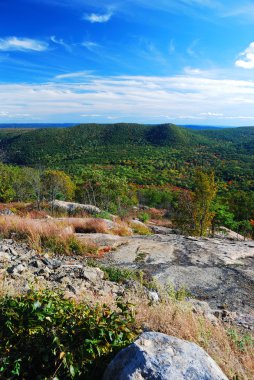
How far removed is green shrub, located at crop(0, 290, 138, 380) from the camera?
2746 mm

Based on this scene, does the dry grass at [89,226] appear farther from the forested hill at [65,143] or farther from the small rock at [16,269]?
the forested hill at [65,143]

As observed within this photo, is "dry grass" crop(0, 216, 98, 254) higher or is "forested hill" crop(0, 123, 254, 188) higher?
"dry grass" crop(0, 216, 98, 254)

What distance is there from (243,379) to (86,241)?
6.16 meters

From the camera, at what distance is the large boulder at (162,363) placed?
245cm

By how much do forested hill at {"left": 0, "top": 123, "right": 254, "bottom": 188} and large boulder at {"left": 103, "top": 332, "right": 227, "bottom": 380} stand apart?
93319mm

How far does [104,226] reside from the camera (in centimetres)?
1052

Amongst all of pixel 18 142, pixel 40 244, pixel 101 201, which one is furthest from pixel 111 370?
pixel 18 142

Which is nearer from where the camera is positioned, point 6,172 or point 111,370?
point 111,370

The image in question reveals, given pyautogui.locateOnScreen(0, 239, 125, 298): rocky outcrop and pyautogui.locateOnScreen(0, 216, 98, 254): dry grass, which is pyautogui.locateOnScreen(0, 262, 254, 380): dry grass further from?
pyautogui.locateOnScreen(0, 216, 98, 254): dry grass

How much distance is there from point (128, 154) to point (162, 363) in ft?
515

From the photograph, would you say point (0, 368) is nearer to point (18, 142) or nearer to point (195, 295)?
point (195, 295)

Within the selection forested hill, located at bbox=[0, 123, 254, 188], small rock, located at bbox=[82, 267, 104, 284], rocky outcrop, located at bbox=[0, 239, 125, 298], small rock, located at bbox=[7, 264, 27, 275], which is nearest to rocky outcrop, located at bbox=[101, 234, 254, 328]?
small rock, located at bbox=[82, 267, 104, 284]

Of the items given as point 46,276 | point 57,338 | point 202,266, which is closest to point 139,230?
point 202,266

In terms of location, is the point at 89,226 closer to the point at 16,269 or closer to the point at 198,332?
the point at 16,269
